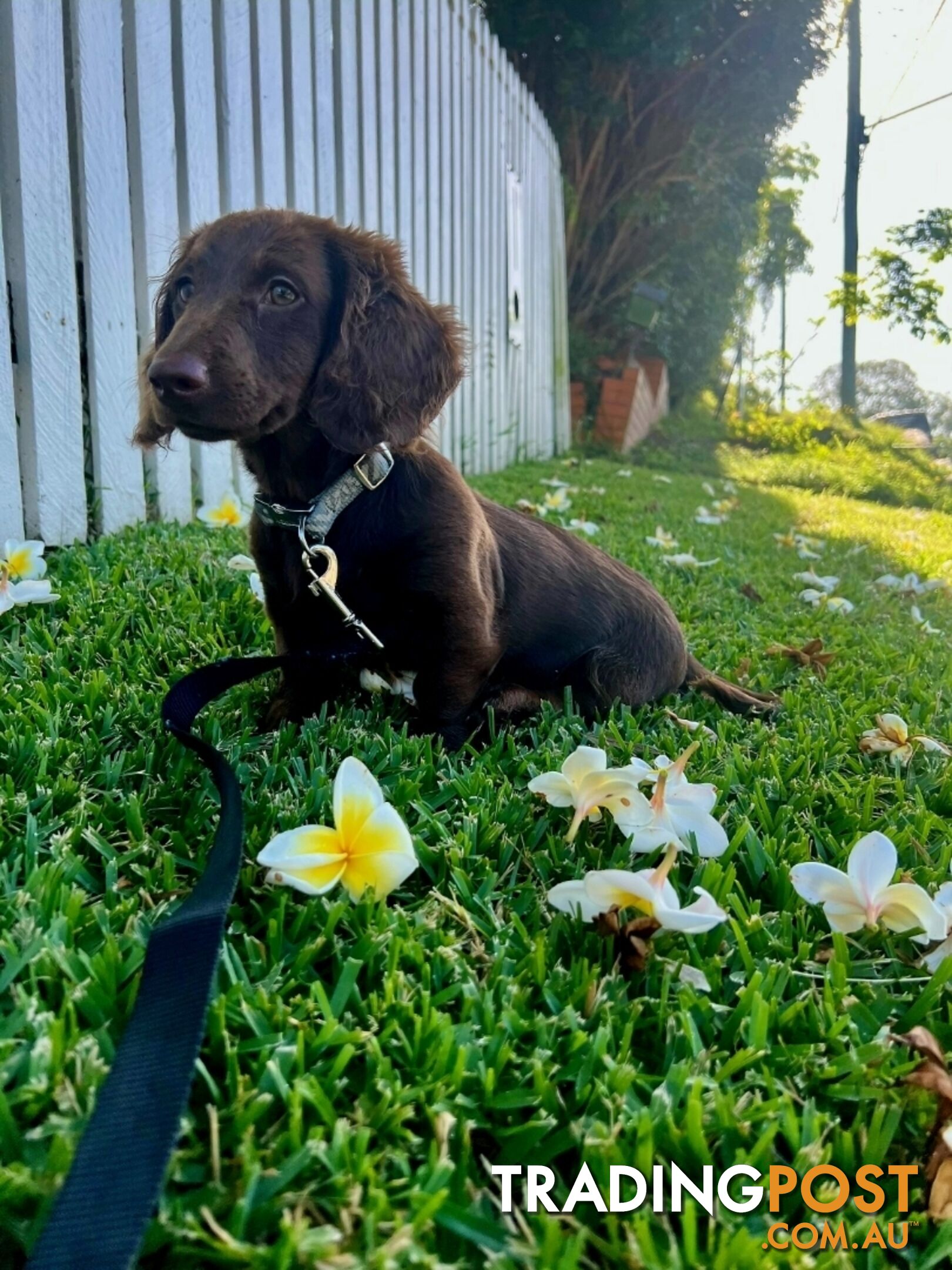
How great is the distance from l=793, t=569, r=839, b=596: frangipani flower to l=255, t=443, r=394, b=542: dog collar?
253cm

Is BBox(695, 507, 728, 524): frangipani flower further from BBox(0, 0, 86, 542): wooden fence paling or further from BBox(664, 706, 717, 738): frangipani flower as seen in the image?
BBox(0, 0, 86, 542): wooden fence paling

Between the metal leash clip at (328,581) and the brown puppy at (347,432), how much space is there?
4cm

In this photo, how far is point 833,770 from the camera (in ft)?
6.22

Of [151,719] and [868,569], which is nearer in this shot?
[151,719]

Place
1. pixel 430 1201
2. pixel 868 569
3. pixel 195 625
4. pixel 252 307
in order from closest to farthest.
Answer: pixel 430 1201, pixel 252 307, pixel 195 625, pixel 868 569

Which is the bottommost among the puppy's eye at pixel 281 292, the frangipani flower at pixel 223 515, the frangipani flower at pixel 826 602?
the frangipani flower at pixel 826 602

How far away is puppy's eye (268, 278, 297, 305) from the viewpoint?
79.7 inches

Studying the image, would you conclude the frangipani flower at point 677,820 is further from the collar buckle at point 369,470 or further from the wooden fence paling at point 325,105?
the wooden fence paling at point 325,105

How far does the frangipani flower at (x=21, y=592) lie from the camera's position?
2125mm

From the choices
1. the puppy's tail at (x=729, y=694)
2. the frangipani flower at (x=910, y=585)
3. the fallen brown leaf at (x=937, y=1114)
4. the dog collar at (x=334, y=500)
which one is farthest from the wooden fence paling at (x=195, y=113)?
the frangipani flower at (x=910, y=585)

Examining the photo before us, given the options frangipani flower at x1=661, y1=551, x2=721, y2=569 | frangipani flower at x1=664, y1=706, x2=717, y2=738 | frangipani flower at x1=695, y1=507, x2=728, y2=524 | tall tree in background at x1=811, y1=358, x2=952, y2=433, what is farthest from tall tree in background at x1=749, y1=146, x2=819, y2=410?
frangipani flower at x1=664, y1=706, x2=717, y2=738

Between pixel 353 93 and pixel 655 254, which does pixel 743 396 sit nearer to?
pixel 655 254

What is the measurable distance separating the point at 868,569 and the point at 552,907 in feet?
14.8

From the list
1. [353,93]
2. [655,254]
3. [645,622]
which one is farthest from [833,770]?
[655,254]
